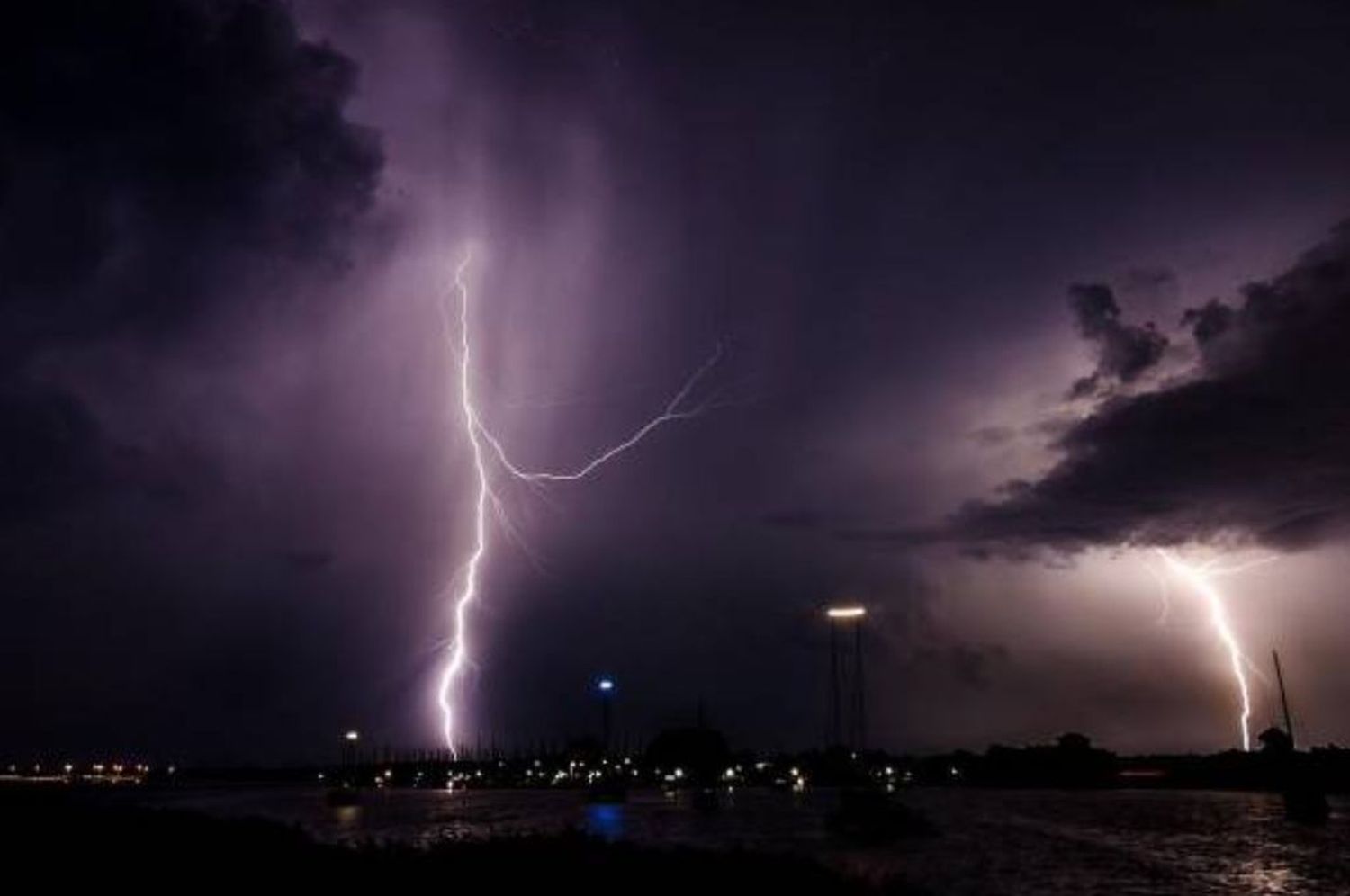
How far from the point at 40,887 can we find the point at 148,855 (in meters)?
7.36

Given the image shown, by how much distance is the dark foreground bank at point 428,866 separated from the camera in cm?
2762

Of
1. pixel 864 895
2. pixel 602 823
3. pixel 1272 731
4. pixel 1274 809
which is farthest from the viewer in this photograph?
pixel 1274 809

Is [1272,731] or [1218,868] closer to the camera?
[1218,868]

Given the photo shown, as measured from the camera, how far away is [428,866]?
1180 inches

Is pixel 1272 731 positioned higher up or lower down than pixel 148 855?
higher up

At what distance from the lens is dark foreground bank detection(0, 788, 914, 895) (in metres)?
27.6

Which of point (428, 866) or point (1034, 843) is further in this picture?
point (1034, 843)

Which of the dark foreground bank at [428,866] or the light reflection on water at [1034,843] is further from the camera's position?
the light reflection on water at [1034,843]

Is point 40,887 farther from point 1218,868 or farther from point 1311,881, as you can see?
point 1218,868

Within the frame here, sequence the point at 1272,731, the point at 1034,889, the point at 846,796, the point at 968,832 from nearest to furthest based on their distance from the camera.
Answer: the point at 1034,889, the point at 846,796, the point at 968,832, the point at 1272,731

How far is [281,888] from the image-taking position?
88.6 ft

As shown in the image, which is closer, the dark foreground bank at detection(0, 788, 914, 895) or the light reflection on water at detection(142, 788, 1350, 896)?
the dark foreground bank at detection(0, 788, 914, 895)

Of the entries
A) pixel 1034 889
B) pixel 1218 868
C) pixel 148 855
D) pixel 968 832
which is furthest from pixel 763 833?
pixel 148 855

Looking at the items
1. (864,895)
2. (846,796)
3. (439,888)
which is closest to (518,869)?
(439,888)
